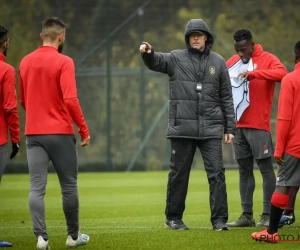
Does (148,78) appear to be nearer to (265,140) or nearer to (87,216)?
(87,216)

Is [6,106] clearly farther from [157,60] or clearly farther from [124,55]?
[124,55]

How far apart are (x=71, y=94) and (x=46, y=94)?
30 cm

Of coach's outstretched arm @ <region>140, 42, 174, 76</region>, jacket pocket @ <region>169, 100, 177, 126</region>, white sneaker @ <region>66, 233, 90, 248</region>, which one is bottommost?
white sneaker @ <region>66, 233, 90, 248</region>

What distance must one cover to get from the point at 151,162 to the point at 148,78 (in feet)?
6.89

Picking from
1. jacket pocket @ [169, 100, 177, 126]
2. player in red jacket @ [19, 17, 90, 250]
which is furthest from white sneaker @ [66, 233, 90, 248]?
jacket pocket @ [169, 100, 177, 126]

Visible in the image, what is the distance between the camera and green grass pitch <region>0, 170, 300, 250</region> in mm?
9055

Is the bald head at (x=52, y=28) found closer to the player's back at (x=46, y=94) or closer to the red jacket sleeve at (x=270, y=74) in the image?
the player's back at (x=46, y=94)

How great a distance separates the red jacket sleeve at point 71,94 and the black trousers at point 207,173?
2.05m

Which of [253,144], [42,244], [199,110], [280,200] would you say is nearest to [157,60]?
[199,110]

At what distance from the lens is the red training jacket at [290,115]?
871 cm

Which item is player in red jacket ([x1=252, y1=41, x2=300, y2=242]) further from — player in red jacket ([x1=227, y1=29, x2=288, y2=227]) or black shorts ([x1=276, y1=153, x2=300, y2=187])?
player in red jacket ([x1=227, y1=29, x2=288, y2=227])

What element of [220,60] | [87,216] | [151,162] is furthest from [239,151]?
[151,162]

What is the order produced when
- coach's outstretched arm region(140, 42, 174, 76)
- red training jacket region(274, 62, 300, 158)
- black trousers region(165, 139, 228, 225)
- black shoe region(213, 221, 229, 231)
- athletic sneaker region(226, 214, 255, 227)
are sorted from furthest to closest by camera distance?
athletic sneaker region(226, 214, 255, 227) → black trousers region(165, 139, 228, 225) → black shoe region(213, 221, 229, 231) → coach's outstretched arm region(140, 42, 174, 76) → red training jacket region(274, 62, 300, 158)

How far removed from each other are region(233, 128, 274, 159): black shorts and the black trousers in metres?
0.71
